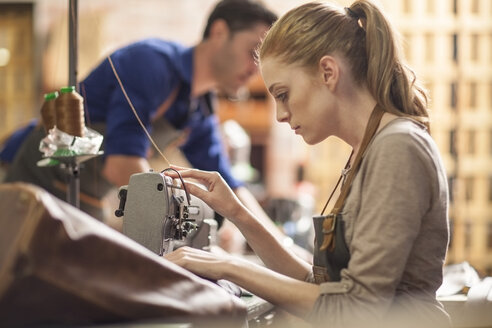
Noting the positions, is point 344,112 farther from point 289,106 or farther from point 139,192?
point 139,192

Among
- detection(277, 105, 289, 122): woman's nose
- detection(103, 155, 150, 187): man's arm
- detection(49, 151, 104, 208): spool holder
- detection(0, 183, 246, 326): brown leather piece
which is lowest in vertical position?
detection(103, 155, 150, 187): man's arm

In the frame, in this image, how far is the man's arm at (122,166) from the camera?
2022 millimetres

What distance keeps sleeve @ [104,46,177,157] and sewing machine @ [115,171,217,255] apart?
0.63 meters

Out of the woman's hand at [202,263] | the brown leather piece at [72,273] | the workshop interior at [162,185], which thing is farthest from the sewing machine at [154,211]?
the brown leather piece at [72,273]

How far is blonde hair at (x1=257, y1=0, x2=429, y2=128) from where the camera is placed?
131cm

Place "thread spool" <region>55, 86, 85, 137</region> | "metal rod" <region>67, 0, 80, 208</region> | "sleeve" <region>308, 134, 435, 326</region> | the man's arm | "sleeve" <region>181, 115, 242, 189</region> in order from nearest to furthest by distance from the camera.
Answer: "sleeve" <region>308, 134, 435, 326</region> → "thread spool" <region>55, 86, 85, 137</region> → "metal rod" <region>67, 0, 80, 208</region> → the man's arm → "sleeve" <region>181, 115, 242, 189</region>

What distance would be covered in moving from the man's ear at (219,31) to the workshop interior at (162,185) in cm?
21

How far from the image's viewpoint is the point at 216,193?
1450 mm

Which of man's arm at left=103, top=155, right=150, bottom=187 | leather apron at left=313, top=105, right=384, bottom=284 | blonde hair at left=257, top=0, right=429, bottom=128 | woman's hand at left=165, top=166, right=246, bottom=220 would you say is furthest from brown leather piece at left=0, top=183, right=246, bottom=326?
man's arm at left=103, top=155, right=150, bottom=187

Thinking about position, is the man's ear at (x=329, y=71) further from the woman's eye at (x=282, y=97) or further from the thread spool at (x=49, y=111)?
the thread spool at (x=49, y=111)

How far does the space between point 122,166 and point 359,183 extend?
999 mm

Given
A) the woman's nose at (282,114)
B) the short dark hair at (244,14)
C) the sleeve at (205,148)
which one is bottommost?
the sleeve at (205,148)

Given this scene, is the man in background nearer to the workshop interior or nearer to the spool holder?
the workshop interior

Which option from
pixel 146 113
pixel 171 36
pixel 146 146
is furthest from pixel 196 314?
pixel 171 36
